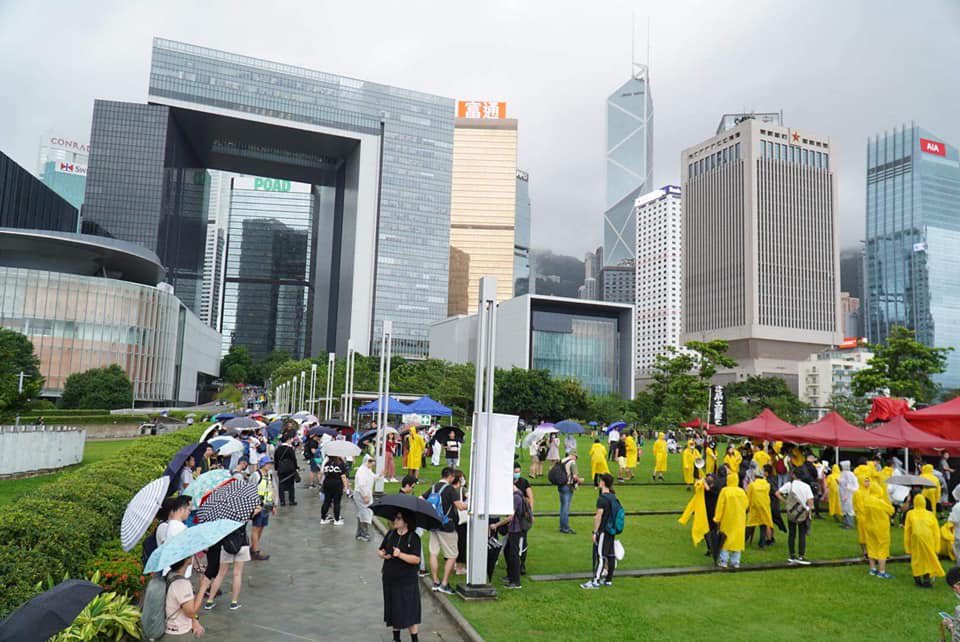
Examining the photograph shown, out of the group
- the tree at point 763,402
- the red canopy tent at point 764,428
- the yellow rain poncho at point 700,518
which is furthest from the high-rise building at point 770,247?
the yellow rain poncho at point 700,518

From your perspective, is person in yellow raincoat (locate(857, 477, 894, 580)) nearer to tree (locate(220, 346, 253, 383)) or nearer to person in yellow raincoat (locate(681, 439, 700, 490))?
person in yellow raincoat (locate(681, 439, 700, 490))

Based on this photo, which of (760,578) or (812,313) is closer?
(760,578)

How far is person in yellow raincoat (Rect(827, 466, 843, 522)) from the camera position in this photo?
56.5 ft

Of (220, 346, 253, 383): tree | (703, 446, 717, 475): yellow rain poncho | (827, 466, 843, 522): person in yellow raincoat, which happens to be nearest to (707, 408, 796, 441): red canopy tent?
(703, 446, 717, 475): yellow rain poncho

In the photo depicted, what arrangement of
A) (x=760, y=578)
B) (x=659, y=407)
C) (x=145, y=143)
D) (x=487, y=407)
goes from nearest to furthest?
(x=487, y=407) < (x=760, y=578) < (x=659, y=407) < (x=145, y=143)

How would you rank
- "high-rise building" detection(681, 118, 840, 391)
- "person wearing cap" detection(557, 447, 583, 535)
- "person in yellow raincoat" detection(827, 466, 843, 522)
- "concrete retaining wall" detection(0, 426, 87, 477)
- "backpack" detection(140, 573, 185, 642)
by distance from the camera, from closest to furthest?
"backpack" detection(140, 573, 185, 642) < "person wearing cap" detection(557, 447, 583, 535) < "person in yellow raincoat" detection(827, 466, 843, 522) < "concrete retaining wall" detection(0, 426, 87, 477) < "high-rise building" detection(681, 118, 840, 391)

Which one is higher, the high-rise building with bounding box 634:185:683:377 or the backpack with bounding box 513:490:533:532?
the high-rise building with bounding box 634:185:683:377

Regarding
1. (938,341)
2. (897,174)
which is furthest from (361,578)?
(897,174)

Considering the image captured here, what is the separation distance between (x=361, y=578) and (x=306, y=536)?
3.57 m

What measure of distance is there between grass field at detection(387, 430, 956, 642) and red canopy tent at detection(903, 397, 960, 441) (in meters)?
7.33

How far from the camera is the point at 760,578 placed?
11234mm

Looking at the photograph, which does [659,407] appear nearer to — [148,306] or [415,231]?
[148,306]

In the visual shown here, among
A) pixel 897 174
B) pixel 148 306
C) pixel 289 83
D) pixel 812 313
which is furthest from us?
pixel 897 174

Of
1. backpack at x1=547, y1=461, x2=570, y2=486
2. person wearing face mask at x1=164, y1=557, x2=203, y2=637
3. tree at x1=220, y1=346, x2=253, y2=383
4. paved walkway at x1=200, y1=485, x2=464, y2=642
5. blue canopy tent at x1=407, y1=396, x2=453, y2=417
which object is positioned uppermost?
tree at x1=220, y1=346, x2=253, y2=383
